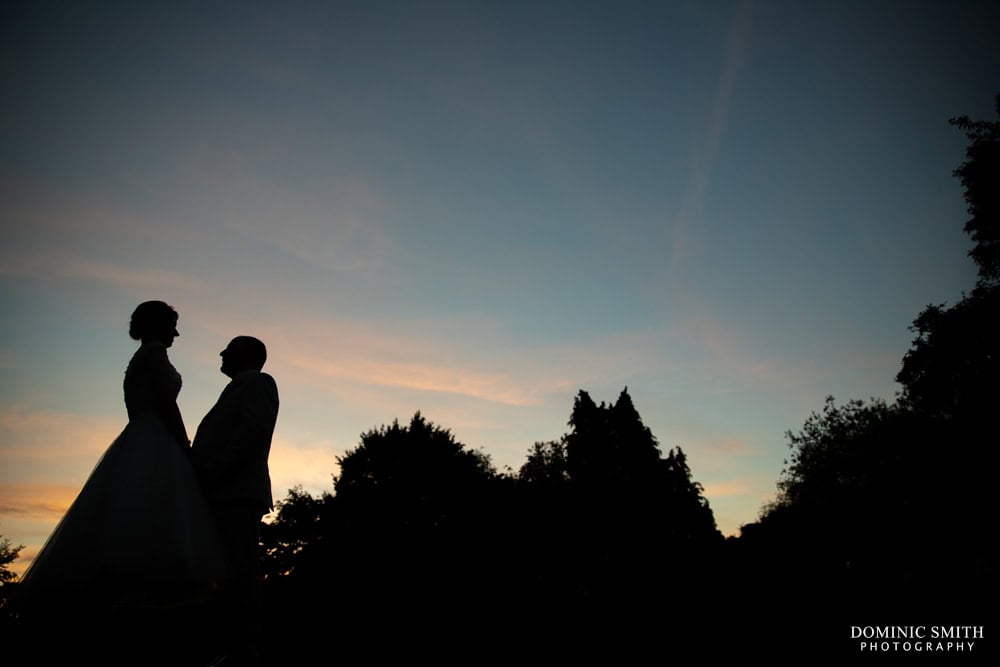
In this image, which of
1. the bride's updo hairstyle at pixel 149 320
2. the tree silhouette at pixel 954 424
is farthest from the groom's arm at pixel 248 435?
the tree silhouette at pixel 954 424

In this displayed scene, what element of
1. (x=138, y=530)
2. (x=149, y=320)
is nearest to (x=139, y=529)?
(x=138, y=530)

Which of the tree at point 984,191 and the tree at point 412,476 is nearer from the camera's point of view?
the tree at point 984,191

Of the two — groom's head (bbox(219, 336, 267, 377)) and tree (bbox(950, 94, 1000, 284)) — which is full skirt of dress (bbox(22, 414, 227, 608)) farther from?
tree (bbox(950, 94, 1000, 284))

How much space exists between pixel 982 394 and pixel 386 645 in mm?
22770

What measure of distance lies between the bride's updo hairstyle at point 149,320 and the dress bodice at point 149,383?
22 centimetres

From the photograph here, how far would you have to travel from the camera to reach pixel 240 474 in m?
4.36

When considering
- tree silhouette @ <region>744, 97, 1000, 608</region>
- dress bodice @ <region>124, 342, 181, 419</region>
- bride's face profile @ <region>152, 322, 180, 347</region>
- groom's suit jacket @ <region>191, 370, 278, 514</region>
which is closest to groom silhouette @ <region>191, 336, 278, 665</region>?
groom's suit jacket @ <region>191, 370, 278, 514</region>

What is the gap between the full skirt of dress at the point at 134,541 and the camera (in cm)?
356

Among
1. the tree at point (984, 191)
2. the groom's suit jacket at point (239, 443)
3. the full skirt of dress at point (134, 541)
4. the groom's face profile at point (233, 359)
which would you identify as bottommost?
the full skirt of dress at point (134, 541)

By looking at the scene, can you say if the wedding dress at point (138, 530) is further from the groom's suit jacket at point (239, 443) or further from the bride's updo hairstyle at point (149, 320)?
the bride's updo hairstyle at point (149, 320)

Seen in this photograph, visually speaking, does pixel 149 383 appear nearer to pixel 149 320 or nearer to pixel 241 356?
pixel 149 320

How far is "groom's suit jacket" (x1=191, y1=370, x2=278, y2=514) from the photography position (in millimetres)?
4293

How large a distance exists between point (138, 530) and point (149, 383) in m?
1.31

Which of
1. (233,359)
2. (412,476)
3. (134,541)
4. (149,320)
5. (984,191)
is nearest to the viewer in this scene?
(134,541)
